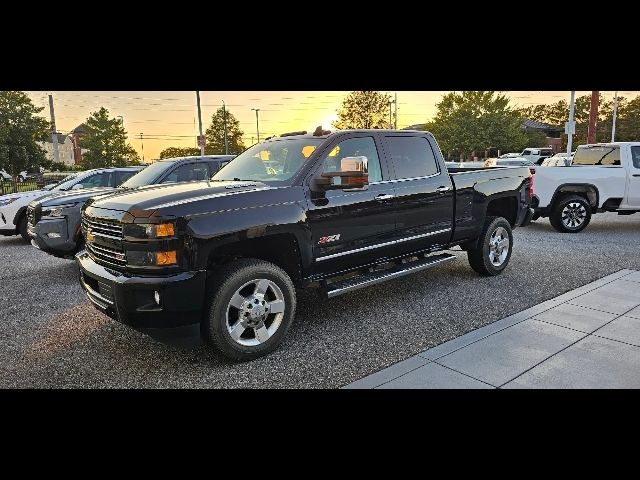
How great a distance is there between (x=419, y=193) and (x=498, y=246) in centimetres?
197

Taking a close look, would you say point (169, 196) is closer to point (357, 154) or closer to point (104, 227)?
point (104, 227)

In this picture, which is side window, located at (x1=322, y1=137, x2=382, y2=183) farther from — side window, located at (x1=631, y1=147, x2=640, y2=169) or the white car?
side window, located at (x1=631, y1=147, x2=640, y2=169)

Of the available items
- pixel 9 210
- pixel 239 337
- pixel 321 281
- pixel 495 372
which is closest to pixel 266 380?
pixel 239 337

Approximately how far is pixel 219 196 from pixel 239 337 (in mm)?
1210

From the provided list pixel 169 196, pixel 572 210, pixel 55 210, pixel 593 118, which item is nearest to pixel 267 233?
pixel 169 196

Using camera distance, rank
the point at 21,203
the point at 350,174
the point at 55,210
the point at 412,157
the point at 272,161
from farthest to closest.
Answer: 1. the point at 21,203
2. the point at 55,210
3. the point at 412,157
4. the point at 272,161
5. the point at 350,174

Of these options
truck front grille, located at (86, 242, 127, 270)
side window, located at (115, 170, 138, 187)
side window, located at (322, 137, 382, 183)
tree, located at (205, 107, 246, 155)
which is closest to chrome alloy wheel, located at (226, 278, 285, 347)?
truck front grille, located at (86, 242, 127, 270)

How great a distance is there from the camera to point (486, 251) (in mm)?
6289

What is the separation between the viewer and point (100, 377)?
144 inches

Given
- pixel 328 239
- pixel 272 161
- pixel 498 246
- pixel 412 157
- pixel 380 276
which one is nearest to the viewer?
pixel 328 239

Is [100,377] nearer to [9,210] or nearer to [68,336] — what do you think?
[68,336]

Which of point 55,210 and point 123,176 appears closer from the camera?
point 55,210

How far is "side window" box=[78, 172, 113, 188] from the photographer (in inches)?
371

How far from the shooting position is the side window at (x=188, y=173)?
774cm
